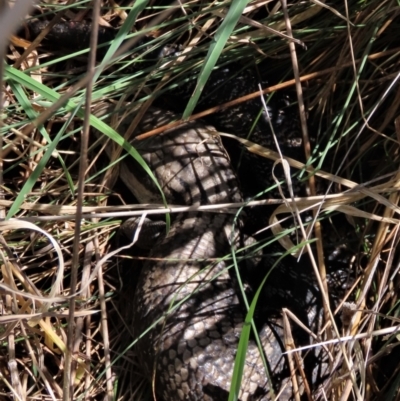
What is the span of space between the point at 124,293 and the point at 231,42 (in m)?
0.97

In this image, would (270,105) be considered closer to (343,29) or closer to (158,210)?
(343,29)

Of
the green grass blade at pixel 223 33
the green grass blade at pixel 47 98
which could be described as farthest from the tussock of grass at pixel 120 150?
the green grass blade at pixel 223 33

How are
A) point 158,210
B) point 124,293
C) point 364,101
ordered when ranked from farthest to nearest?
point 124,293 < point 364,101 < point 158,210

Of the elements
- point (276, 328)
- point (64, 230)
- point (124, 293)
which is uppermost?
point (64, 230)

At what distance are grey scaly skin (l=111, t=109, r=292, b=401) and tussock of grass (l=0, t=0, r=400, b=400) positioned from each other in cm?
13

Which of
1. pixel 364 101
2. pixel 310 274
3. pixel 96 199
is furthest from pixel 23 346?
pixel 364 101

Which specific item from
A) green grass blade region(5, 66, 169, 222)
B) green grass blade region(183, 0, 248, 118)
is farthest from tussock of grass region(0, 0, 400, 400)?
green grass blade region(183, 0, 248, 118)

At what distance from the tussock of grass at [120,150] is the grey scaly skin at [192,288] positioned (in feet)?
0.43

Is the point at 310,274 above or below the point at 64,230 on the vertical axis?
below

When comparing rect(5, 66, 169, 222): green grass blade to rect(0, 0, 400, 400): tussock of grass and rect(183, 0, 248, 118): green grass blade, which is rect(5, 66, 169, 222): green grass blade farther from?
rect(183, 0, 248, 118): green grass blade

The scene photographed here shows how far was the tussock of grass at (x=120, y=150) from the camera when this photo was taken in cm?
205

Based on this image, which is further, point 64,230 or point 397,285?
point 64,230

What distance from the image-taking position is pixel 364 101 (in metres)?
2.27

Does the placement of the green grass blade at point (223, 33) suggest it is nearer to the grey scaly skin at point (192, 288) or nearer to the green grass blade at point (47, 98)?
the green grass blade at point (47, 98)
